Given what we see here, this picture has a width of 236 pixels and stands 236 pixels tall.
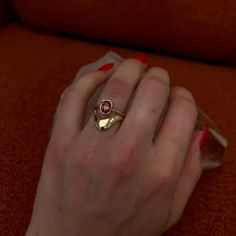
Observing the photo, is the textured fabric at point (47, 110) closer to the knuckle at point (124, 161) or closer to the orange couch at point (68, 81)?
the orange couch at point (68, 81)

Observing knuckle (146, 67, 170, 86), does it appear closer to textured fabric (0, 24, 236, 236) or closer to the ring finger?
the ring finger

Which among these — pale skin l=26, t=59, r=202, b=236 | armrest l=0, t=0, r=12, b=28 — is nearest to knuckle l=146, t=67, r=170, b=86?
pale skin l=26, t=59, r=202, b=236

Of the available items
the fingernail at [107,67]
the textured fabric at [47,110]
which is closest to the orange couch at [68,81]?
the textured fabric at [47,110]

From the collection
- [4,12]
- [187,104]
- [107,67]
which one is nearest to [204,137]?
[187,104]

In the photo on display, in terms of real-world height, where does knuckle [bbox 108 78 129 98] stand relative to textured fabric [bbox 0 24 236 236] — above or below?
above

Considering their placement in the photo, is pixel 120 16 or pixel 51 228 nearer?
Result: pixel 51 228

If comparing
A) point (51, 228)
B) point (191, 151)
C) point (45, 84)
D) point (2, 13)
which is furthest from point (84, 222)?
point (2, 13)

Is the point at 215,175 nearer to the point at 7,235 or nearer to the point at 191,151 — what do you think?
the point at 191,151
